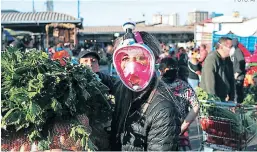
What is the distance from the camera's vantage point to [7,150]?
6.64 ft

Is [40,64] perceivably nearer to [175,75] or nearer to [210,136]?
[175,75]

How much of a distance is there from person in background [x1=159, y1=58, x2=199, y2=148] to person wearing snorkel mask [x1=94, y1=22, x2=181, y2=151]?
5.79 feet

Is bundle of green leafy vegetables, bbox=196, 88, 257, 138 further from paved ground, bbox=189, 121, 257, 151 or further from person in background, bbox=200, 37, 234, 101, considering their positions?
person in background, bbox=200, 37, 234, 101

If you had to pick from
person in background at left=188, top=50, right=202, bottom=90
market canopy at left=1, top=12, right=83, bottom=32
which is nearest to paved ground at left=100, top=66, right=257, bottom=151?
person in background at left=188, top=50, right=202, bottom=90

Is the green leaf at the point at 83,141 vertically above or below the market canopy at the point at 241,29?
below

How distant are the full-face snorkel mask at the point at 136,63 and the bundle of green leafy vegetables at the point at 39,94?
22 centimetres

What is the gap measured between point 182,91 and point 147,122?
7.41ft

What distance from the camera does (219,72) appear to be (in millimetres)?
6301

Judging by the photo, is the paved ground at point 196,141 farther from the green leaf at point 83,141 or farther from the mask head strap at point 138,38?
the green leaf at point 83,141

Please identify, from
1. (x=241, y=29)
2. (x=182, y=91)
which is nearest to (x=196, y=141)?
(x=182, y=91)

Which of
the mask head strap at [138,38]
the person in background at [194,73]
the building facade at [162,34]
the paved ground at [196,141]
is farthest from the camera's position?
the building facade at [162,34]

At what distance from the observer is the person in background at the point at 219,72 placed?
241 inches

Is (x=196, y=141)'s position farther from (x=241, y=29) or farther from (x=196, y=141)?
(x=241, y=29)

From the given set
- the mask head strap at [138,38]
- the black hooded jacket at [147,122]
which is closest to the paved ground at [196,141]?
the black hooded jacket at [147,122]
